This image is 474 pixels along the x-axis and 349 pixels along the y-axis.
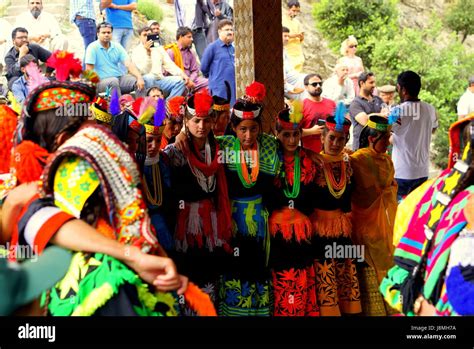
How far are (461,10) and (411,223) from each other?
8.17 m

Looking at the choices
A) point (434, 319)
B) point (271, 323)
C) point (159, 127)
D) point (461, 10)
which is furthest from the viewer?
point (461, 10)

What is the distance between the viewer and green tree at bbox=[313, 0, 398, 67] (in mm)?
11469

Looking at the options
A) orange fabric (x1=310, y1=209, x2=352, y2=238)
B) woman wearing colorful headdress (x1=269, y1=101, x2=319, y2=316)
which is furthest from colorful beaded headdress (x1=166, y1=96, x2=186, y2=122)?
orange fabric (x1=310, y1=209, x2=352, y2=238)

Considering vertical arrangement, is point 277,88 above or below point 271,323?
above

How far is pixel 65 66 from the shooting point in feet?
12.5

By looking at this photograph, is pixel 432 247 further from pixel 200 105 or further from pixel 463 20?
pixel 463 20

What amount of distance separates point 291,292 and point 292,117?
1.00 meters

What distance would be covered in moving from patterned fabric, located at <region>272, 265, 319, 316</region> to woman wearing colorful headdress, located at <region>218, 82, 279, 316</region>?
0.16 ft

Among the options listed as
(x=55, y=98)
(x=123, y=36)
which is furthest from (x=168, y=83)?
(x=55, y=98)

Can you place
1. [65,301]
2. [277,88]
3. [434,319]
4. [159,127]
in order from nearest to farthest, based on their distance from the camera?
[65,301]
[434,319]
[159,127]
[277,88]

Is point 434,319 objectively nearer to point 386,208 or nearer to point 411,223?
point 411,223

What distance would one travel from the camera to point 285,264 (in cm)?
550

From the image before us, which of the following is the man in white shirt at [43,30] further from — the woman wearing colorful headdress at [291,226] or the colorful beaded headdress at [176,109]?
the woman wearing colorful headdress at [291,226]

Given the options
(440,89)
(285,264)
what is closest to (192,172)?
(285,264)
